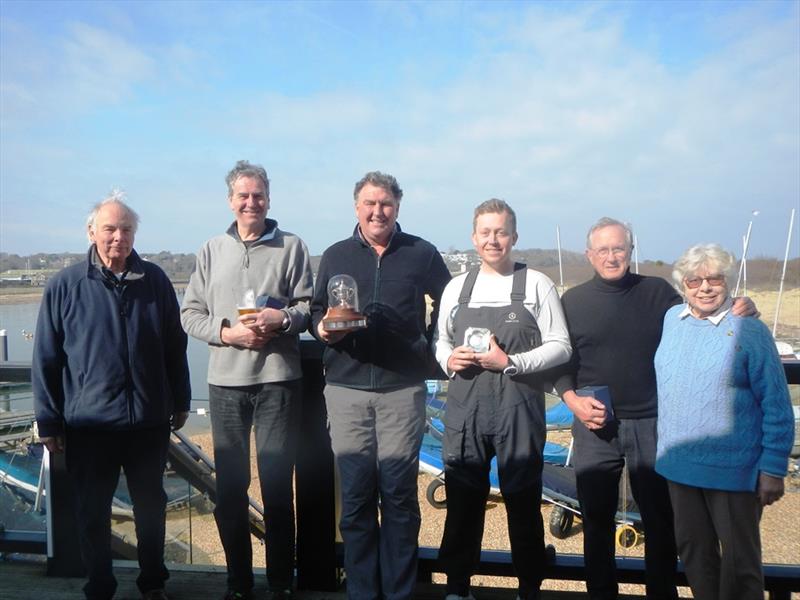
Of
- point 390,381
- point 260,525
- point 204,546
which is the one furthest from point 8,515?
point 390,381

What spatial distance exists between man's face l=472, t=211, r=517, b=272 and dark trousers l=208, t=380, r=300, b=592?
1.06 m

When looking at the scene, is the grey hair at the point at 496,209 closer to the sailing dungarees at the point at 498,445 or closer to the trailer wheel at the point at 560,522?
the sailing dungarees at the point at 498,445

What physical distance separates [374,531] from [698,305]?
5.46 ft

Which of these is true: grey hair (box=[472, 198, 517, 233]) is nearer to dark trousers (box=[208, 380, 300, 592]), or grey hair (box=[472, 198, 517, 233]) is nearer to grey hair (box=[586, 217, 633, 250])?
grey hair (box=[586, 217, 633, 250])

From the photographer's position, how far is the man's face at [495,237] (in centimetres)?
281

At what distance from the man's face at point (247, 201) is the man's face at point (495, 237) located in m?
1.05

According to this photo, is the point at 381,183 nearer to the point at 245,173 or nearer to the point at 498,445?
the point at 245,173

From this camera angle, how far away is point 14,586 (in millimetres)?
3281

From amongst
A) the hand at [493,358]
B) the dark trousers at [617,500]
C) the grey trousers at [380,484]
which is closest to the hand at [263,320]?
the grey trousers at [380,484]

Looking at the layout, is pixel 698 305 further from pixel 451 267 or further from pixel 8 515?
pixel 8 515

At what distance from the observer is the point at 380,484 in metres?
2.84

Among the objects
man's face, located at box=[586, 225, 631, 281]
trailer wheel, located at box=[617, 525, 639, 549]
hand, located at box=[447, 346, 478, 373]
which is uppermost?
man's face, located at box=[586, 225, 631, 281]

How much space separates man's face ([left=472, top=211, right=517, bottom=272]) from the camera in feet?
9.23

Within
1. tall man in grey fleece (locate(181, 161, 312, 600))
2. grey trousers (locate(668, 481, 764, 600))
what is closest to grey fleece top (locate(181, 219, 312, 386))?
tall man in grey fleece (locate(181, 161, 312, 600))
